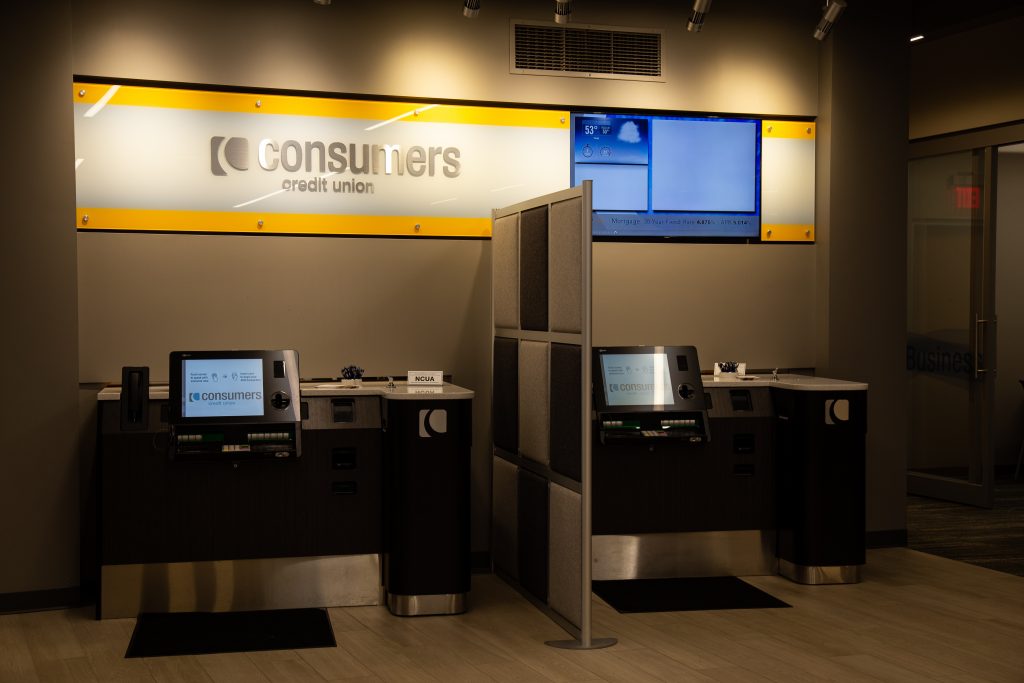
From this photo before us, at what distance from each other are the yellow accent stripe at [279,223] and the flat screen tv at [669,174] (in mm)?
695

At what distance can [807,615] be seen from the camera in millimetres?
5105

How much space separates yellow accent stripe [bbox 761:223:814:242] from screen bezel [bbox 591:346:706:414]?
1.05 metres

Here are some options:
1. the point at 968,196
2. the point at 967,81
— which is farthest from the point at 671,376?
the point at 967,81

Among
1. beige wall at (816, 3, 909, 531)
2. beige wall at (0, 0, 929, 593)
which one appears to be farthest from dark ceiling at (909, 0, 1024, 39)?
beige wall at (0, 0, 929, 593)

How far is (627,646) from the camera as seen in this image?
4.62 metres

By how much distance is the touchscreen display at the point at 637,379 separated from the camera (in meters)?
5.64

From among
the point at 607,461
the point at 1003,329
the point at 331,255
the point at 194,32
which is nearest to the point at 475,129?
the point at 331,255

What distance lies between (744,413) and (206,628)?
2.85 meters

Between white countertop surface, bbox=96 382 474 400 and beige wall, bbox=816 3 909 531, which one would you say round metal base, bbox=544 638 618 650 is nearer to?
white countertop surface, bbox=96 382 474 400

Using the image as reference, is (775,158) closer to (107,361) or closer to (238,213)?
(238,213)

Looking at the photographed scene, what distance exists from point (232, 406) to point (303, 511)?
1.98ft

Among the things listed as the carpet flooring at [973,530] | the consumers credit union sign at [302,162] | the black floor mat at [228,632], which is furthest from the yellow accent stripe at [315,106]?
the carpet flooring at [973,530]

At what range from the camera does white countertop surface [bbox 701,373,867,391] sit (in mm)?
5656

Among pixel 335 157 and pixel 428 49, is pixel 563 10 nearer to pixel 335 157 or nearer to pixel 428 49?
pixel 428 49
